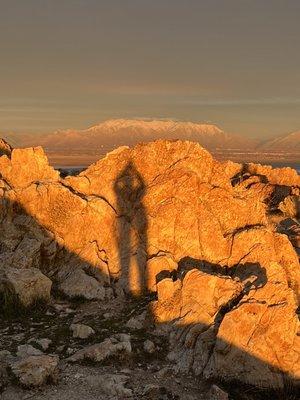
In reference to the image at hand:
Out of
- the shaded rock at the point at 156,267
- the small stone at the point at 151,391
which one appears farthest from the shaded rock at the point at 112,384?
the shaded rock at the point at 156,267

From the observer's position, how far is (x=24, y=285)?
34594mm

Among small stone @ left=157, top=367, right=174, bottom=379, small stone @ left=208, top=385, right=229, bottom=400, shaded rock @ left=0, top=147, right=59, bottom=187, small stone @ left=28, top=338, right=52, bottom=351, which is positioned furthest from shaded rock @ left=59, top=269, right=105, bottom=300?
small stone @ left=208, top=385, right=229, bottom=400

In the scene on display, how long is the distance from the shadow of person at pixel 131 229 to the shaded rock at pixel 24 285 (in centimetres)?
597

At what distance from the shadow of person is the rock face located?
87 mm

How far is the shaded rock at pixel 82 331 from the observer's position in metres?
30.7

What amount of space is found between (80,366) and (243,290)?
35.4 feet

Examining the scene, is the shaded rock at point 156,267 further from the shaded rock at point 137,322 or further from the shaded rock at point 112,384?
the shaded rock at point 112,384

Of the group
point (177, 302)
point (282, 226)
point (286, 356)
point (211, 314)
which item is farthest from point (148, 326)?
point (282, 226)

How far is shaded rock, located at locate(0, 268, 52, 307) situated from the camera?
34.4 meters

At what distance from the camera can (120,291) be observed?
37000mm

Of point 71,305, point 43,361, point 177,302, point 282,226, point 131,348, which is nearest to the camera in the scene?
point 43,361

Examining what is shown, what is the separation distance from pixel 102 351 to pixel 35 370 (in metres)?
4.17

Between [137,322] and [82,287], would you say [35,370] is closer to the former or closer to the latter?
[137,322]

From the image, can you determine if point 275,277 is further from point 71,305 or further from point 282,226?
point 282,226
